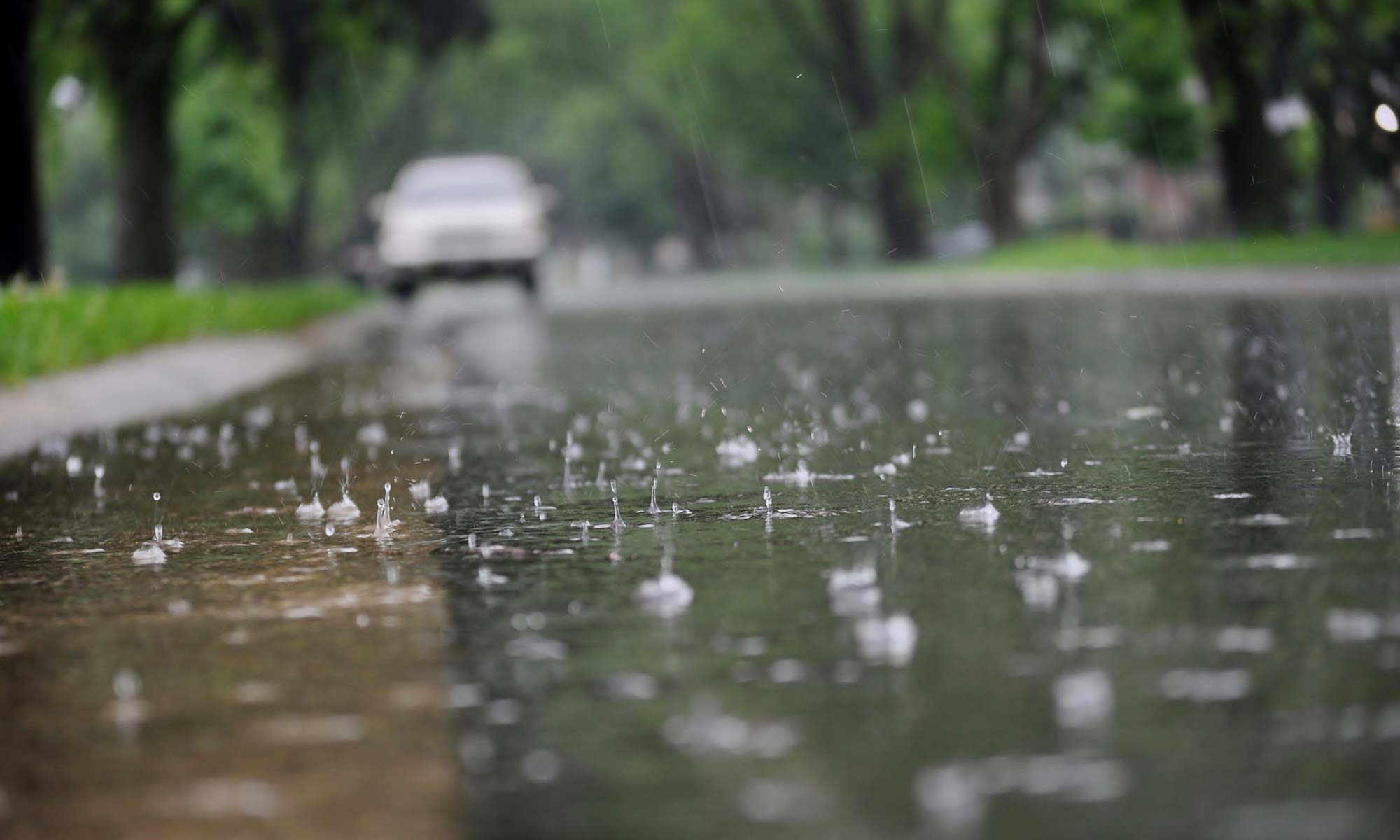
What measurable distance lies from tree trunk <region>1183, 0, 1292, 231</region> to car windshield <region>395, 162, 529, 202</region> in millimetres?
10152

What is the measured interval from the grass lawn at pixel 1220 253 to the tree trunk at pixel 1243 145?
0.63 m

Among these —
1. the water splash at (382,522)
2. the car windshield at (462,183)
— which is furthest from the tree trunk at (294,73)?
the water splash at (382,522)

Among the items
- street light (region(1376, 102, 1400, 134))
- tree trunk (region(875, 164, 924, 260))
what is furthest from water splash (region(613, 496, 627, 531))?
tree trunk (region(875, 164, 924, 260))

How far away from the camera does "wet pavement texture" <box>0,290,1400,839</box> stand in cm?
377

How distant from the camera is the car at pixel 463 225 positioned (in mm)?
33906

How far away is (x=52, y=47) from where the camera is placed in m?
25.6

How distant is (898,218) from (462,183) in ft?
92.1

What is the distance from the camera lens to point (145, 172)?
29.0 m

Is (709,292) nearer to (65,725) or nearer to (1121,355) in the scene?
(1121,355)

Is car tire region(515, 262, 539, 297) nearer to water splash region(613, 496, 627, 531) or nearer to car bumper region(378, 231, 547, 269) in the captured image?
car bumper region(378, 231, 547, 269)

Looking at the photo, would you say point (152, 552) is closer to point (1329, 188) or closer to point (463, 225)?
point (463, 225)

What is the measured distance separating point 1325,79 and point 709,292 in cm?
1751

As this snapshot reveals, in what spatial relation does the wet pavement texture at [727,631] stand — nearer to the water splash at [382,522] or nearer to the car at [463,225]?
the water splash at [382,522]

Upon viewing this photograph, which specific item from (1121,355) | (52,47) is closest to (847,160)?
(52,47)
